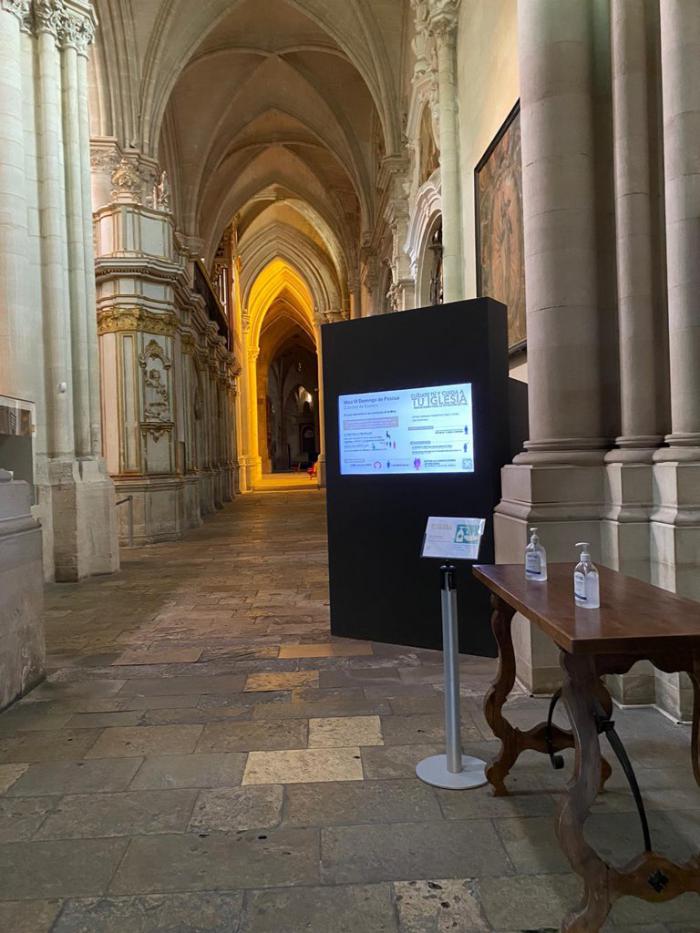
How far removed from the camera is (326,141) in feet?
66.0

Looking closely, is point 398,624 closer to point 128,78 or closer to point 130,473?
point 130,473

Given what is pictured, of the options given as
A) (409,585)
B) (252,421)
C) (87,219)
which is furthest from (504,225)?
(252,421)

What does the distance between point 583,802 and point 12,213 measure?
833 cm

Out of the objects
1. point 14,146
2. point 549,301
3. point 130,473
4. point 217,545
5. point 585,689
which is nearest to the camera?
point 585,689

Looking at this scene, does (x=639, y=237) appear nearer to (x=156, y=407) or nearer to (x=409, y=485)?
(x=409, y=485)

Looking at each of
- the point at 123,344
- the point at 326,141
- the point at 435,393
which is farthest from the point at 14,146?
the point at 326,141

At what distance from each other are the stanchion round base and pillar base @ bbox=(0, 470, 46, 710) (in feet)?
8.52

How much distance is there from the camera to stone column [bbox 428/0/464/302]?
9891mm

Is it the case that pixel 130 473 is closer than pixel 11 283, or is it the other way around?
pixel 11 283

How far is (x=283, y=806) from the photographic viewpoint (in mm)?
2850

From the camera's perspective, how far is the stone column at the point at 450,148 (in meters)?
9.89

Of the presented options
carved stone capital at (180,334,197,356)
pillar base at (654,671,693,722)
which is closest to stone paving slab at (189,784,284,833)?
pillar base at (654,671,693,722)

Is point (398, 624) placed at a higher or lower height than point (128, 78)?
lower

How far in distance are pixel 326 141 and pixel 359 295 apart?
5.87 meters
